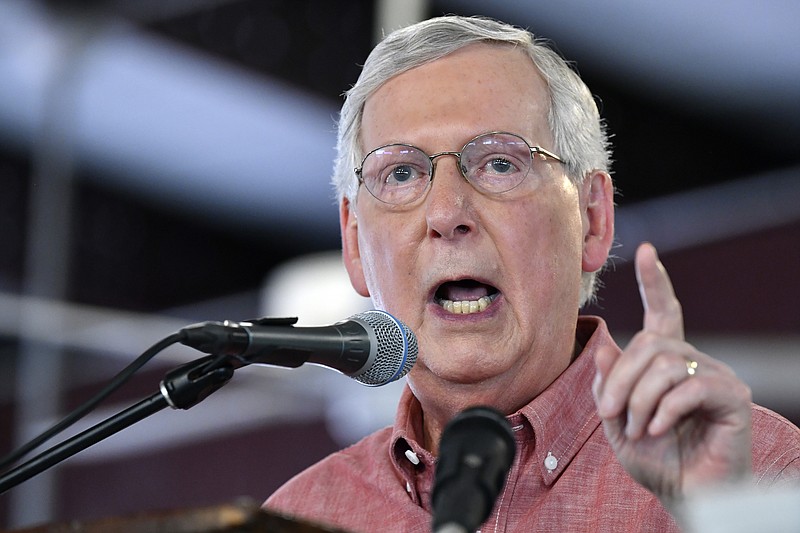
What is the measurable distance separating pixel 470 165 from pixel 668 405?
0.78 m

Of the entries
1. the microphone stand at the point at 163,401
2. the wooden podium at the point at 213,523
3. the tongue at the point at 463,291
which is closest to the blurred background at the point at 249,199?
the tongue at the point at 463,291

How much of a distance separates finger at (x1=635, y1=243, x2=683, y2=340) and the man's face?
599mm

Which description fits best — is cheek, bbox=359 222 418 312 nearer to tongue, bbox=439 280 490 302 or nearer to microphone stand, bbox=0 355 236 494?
tongue, bbox=439 280 490 302

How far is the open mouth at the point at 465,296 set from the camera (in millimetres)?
1904

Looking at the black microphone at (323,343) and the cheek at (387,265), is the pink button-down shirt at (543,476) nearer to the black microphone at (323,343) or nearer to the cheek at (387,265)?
the cheek at (387,265)

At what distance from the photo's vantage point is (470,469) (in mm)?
1042

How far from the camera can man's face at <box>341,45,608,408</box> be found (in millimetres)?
1891

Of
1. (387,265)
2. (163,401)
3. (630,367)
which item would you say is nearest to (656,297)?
(630,367)

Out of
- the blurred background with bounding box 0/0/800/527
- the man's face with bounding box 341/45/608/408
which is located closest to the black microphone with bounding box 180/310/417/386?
the man's face with bounding box 341/45/608/408

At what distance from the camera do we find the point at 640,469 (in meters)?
1.34

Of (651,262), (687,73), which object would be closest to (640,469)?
(651,262)

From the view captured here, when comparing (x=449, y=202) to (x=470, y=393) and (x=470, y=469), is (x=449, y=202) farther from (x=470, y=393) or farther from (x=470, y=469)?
(x=470, y=469)

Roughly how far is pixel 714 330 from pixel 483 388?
2071 millimetres

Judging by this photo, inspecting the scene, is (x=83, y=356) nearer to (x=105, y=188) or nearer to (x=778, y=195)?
(x=105, y=188)
